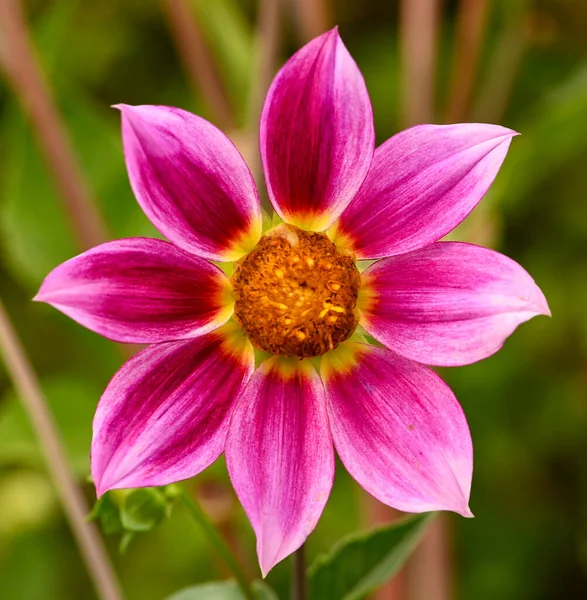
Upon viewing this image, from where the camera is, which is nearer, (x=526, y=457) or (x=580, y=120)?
(x=580, y=120)

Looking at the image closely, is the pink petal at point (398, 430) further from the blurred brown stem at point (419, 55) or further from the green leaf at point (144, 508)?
the blurred brown stem at point (419, 55)

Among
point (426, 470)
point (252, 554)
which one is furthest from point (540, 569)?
point (426, 470)

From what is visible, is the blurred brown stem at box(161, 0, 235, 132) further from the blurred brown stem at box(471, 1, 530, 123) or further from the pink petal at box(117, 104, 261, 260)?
the pink petal at box(117, 104, 261, 260)

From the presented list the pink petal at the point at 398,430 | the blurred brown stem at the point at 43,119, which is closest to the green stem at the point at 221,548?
the pink petal at the point at 398,430

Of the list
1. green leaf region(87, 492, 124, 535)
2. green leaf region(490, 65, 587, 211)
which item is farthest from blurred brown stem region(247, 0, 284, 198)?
green leaf region(87, 492, 124, 535)

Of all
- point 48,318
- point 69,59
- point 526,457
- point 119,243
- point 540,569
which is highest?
point 119,243

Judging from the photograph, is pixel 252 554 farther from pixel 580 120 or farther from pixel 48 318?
pixel 580 120

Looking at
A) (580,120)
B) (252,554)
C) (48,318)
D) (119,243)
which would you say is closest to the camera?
(119,243)
